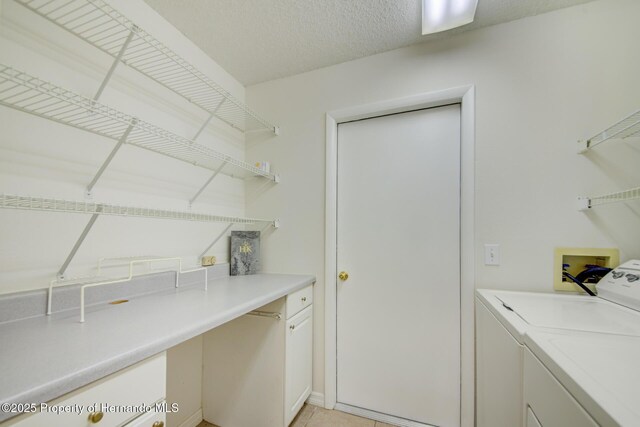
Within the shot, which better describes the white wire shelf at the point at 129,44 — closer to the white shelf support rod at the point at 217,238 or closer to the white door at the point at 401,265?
the white shelf support rod at the point at 217,238

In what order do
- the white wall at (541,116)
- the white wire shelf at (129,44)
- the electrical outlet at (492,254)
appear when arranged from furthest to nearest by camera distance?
the electrical outlet at (492,254) → the white wall at (541,116) → the white wire shelf at (129,44)

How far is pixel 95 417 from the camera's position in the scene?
0.65 meters

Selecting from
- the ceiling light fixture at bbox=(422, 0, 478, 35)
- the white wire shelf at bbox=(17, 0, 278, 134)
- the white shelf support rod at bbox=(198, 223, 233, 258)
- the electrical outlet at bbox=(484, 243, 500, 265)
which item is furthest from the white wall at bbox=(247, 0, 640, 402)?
the white wire shelf at bbox=(17, 0, 278, 134)

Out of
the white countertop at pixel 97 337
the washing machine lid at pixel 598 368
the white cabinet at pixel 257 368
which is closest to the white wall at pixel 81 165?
the white countertop at pixel 97 337

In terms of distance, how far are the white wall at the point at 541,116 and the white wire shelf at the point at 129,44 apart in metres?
1.19

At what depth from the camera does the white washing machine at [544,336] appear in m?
0.67

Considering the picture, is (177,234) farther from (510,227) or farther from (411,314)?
(510,227)

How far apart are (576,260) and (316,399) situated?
1.84 m

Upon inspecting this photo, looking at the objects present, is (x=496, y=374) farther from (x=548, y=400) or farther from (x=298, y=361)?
(x=298, y=361)

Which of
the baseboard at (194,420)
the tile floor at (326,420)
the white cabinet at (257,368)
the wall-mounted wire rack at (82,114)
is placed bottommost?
the tile floor at (326,420)

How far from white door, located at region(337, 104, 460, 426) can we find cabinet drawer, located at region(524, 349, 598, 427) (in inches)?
32.1

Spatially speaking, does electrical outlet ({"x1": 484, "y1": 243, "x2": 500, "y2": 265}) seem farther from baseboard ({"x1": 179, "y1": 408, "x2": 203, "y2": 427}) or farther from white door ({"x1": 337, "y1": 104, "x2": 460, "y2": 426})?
baseboard ({"x1": 179, "y1": 408, "x2": 203, "y2": 427})

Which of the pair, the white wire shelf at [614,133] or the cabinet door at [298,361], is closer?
the white wire shelf at [614,133]

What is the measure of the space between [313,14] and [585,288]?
6.89 ft
